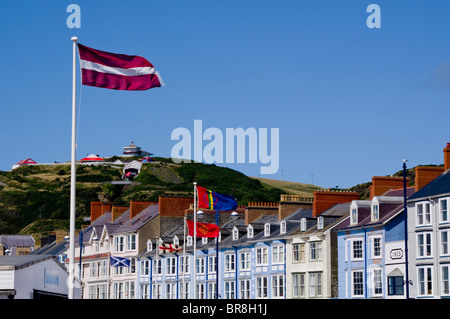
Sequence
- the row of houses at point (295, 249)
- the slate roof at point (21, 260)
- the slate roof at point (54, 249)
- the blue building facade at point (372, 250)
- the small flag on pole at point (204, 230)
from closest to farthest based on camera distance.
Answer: the slate roof at point (21, 260) → the row of houses at point (295, 249) → the small flag on pole at point (204, 230) → the blue building facade at point (372, 250) → the slate roof at point (54, 249)

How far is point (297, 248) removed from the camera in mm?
79188

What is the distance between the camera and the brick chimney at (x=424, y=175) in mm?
70750

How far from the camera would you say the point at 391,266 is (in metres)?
68.1

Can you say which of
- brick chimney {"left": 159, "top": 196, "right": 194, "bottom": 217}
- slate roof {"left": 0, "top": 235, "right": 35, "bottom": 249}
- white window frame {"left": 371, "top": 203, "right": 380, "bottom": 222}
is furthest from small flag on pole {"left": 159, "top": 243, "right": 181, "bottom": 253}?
slate roof {"left": 0, "top": 235, "right": 35, "bottom": 249}

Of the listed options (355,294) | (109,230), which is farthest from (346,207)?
(109,230)

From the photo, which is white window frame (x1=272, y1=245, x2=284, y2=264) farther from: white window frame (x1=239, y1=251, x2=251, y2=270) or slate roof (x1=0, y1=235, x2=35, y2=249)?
slate roof (x1=0, y1=235, x2=35, y2=249)

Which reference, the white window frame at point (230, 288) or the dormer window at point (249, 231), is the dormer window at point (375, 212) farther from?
the white window frame at point (230, 288)

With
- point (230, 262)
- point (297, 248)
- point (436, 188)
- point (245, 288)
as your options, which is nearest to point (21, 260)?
point (436, 188)

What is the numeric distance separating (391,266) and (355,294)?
4750 millimetres

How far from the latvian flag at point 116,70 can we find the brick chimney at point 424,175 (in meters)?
42.2

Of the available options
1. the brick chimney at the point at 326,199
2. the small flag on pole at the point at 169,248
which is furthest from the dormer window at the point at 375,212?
the small flag on pole at the point at 169,248

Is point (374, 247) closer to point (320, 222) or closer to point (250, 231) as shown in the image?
point (320, 222)

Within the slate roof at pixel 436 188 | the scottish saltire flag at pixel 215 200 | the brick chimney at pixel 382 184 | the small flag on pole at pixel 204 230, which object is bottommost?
the small flag on pole at pixel 204 230
